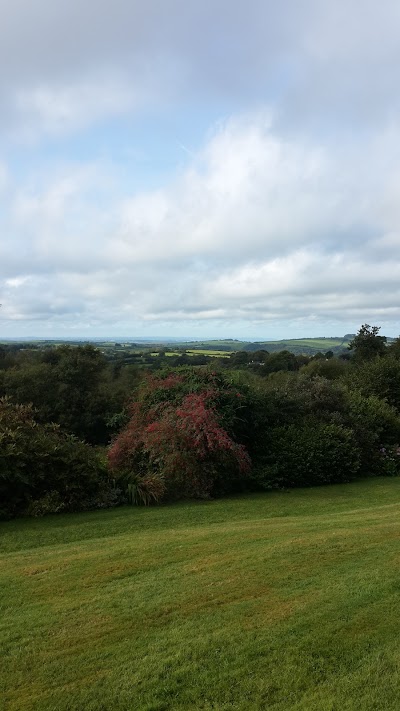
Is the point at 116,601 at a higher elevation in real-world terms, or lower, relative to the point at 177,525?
higher

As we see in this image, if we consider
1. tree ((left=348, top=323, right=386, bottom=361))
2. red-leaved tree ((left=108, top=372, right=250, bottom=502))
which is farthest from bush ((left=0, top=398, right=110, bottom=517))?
tree ((left=348, top=323, right=386, bottom=361))

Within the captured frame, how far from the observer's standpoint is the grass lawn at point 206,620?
409 centimetres

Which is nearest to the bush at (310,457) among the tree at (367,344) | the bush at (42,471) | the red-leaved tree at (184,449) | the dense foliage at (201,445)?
the dense foliage at (201,445)

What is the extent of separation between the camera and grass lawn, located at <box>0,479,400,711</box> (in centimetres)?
409

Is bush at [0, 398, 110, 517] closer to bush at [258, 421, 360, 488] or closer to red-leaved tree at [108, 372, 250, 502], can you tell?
red-leaved tree at [108, 372, 250, 502]

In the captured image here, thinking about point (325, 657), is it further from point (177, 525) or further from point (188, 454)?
point (188, 454)

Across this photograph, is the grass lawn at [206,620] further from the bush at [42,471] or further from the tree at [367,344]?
the tree at [367,344]

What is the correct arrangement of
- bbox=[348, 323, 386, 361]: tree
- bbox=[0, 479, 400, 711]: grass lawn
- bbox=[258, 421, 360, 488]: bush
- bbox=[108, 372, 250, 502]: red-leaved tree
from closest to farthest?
bbox=[0, 479, 400, 711]: grass lawn, bbox=[108, 372, 250, 502]: red-leaved tree, bbox=[258, 421, 360, 488]: bush, bbox=[348, 323, 386, 361]: tree

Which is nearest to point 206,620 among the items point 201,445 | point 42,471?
point 42,471

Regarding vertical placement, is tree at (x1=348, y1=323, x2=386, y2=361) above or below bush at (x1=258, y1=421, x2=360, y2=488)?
above

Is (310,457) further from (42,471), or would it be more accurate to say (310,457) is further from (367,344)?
(367,344)

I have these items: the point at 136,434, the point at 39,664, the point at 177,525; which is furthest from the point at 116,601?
the point at 136,434

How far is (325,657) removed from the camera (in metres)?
4.50

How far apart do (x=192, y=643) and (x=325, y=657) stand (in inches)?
49.3
